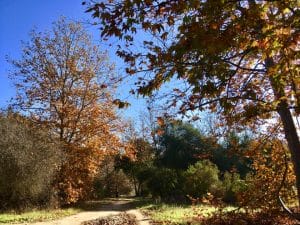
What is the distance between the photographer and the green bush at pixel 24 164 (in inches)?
752

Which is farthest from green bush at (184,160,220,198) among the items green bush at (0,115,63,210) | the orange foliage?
the orange foliage

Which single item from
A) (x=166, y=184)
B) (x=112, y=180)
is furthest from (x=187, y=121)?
(x=112, y=180)

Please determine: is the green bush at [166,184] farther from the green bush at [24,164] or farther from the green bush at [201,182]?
the green bush at [24,164]

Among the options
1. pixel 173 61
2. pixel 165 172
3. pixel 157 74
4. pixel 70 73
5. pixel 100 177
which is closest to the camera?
pixel 173 61

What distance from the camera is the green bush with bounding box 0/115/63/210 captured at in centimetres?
1911

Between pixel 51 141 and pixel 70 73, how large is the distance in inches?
233

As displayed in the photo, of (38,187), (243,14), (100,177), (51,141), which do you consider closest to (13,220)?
(38,187)

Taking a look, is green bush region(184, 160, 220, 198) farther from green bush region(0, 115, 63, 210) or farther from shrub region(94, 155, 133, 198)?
shrub region(94, 155, 133, 198)

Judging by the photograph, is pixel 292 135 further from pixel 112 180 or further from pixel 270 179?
pixel 112 180

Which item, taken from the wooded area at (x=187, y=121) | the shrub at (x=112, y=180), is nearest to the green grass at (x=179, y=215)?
the wooded area at (x=187, y=121)

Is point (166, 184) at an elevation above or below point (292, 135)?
above

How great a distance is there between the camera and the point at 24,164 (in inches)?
759

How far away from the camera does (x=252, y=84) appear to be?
30.0 ft

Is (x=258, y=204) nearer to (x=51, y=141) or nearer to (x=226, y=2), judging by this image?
(x=226, y=2)
